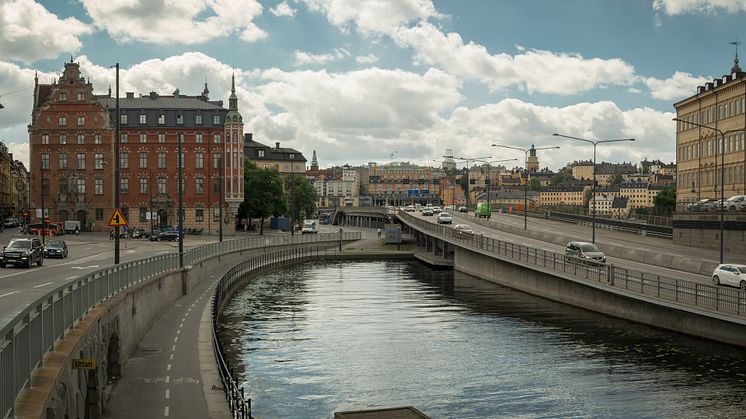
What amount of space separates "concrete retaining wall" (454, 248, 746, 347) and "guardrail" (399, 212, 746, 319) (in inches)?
19.1

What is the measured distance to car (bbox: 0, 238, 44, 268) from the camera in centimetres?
4497

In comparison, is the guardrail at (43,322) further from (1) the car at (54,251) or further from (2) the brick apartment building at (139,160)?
(2) the brick apartment building at (139,160)

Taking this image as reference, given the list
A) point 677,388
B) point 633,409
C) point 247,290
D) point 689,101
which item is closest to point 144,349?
point 633,409

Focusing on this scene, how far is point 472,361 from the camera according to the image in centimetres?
3472

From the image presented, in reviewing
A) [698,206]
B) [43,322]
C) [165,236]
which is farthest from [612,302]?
[165,236]

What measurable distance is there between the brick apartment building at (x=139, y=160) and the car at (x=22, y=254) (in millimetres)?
61703

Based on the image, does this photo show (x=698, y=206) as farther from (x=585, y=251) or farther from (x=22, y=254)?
(x=22, y=254)

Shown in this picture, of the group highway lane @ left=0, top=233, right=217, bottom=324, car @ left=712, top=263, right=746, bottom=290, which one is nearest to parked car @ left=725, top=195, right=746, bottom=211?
car @ left=712, top=263, right=746, bottom=290

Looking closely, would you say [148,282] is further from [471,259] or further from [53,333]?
[471,259]

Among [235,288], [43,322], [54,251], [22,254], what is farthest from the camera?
[235,288]

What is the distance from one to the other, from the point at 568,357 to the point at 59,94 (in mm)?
89030

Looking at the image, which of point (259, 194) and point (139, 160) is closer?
point (139, 160)

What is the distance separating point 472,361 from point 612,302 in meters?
15.2

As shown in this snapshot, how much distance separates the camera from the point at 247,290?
66.4m
